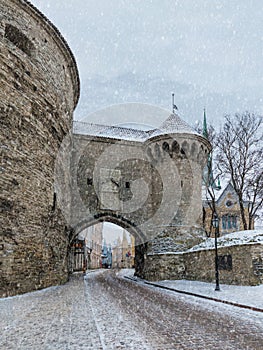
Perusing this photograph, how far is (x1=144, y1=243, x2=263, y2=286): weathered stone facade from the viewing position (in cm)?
1225

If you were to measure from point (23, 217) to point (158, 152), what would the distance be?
34.4 feet

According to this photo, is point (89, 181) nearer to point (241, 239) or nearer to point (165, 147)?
point (165, 147)

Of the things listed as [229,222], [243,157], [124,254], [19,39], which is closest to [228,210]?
[229,222]

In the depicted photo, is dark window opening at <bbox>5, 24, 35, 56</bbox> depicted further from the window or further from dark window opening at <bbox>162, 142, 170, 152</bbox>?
the window

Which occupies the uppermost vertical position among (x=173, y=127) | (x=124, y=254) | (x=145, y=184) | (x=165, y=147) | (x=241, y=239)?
(x=173, y=127)

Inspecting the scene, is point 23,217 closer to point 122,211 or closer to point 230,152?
point 122,211

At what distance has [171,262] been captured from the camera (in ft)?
58.4

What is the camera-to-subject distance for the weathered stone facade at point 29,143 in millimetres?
10039

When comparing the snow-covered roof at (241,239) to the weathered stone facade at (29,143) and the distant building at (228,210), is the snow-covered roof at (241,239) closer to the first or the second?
the weathered stone facade at (29,143)

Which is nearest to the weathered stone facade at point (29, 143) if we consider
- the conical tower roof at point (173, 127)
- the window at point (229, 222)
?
the conical tower roof at point (173, 127)

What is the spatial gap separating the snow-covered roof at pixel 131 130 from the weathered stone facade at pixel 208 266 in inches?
268

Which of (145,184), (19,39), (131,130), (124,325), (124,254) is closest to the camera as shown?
(124,325)

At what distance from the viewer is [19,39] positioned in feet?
39.9

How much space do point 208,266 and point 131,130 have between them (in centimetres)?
1083
